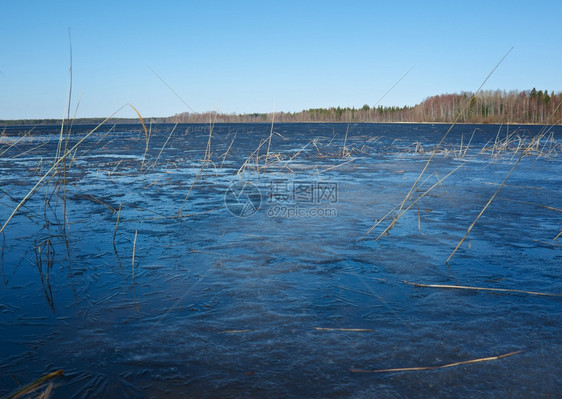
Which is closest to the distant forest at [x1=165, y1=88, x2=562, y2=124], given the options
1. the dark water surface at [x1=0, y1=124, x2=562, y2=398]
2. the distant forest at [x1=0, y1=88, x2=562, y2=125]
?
the distant forest at [x1=0, y1=88, x2=562, y2=125]

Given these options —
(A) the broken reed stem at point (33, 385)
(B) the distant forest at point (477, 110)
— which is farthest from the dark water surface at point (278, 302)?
(B) the distant forest at point (477, 110)

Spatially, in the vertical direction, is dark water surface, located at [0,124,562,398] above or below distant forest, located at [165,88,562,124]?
below

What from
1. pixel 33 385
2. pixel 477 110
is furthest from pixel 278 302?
pixel 477 110

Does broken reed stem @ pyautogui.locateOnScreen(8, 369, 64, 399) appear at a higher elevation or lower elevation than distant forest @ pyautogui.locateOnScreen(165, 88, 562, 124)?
lower

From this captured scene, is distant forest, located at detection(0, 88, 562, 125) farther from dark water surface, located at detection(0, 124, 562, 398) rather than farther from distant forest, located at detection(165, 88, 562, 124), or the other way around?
dark water surface, located at detection(0, 124, 562, 398)

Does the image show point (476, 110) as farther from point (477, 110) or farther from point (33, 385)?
point (33, 385)

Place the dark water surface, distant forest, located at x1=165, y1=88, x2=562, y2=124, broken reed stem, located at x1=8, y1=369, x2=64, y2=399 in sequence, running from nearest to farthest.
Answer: broken reed stem, located at x1=8, y1=369, x2=64, y2=399 → the dark water surface → distant forest, located at x1=165, y1=88, x2=562, y2=124

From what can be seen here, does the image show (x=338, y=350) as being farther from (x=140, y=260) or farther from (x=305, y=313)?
(x=140, y=260)

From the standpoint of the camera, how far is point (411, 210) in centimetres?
508

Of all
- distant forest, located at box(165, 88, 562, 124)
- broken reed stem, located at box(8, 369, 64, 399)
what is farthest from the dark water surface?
distant forest, located at box(165, 88, 562, 124)

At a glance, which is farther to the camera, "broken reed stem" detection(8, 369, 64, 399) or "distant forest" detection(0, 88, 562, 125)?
"distant forest" detection(0, 88, 562, 125)

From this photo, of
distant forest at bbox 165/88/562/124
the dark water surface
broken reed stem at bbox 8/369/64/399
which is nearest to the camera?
broken reed stem at bbox 8/369/64/399

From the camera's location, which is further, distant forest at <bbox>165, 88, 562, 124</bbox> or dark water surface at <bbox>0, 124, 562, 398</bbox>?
distant forest at <bbox>165, 88, 562, 124</bbox>

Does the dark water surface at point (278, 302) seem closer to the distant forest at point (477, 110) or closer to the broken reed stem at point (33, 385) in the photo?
the broken reed stem at point (33, 385)
